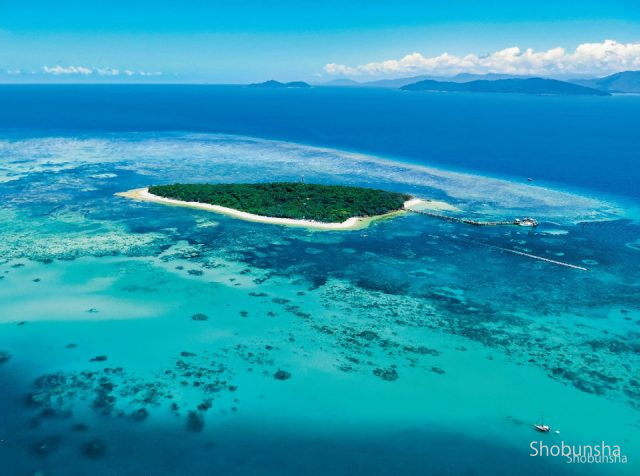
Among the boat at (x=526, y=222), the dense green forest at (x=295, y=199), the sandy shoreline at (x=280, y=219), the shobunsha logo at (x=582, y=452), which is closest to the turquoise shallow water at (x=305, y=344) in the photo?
the shobunsha logo at (x=582, y=452)

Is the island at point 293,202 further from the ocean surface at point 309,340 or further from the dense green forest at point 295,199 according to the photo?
the ocean surface at point 309,340

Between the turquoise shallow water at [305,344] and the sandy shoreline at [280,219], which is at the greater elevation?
the sandy shoreline at [280,219]

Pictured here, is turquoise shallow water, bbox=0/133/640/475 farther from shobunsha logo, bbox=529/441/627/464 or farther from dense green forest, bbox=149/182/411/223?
dense green forest, bbox=149/182/411/223

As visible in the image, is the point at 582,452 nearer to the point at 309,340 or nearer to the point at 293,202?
the point at 309,340

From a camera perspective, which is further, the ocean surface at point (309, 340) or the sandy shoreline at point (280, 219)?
the sandy shoreline at point (280, 219)

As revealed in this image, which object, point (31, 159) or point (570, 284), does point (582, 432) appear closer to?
point (570, 284)

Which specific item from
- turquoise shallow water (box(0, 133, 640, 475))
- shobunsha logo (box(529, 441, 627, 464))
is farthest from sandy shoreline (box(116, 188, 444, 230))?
shobunsha logo (box(529, 441, 627, 464))
